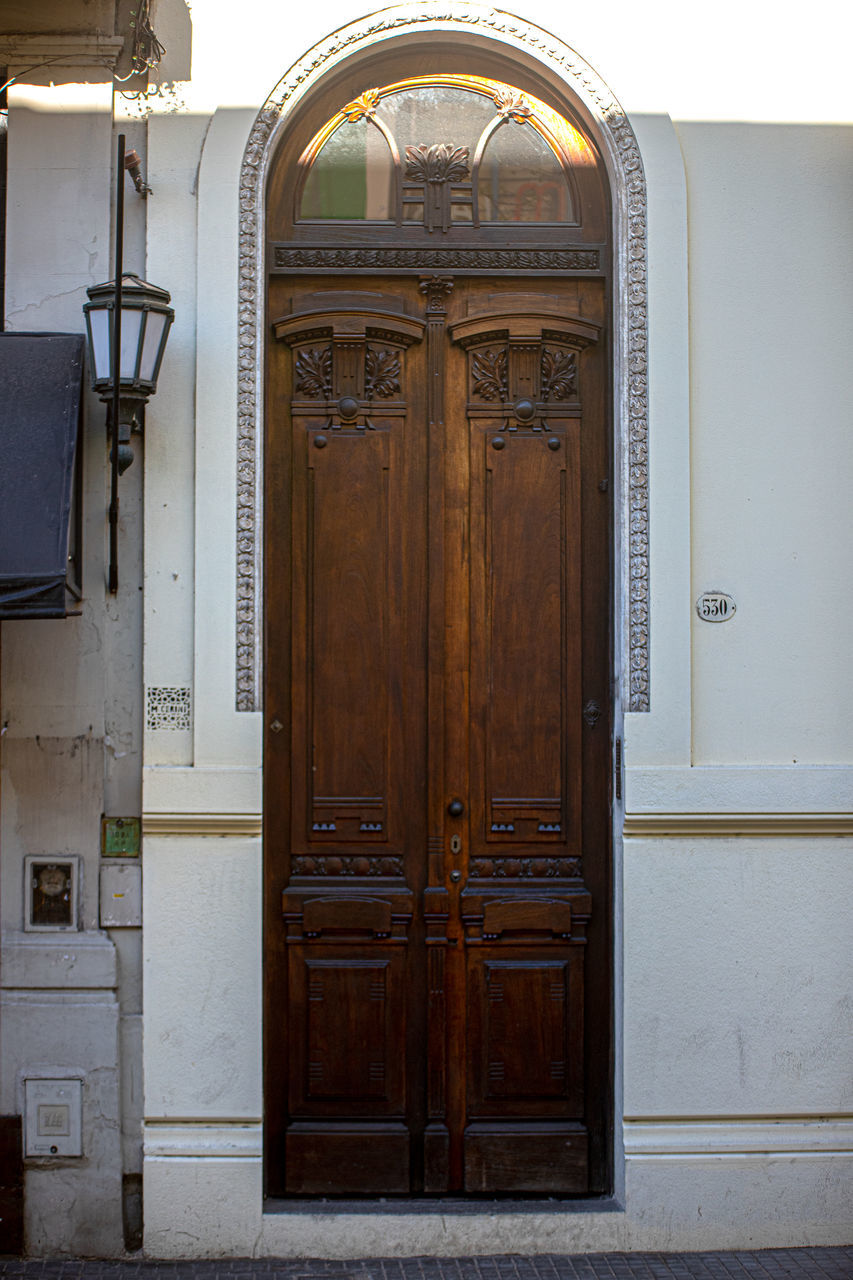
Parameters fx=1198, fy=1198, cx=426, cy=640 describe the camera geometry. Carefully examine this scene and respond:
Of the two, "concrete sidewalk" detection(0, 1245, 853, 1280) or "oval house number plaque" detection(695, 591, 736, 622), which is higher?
"oval house number plaque" detection(695, 591, 736, 622)

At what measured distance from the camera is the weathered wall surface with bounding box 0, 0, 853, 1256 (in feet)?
16.0

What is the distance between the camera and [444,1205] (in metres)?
4.96

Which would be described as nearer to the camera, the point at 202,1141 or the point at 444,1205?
the point at 202,1141

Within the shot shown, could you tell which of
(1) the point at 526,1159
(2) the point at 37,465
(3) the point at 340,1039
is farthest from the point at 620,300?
(1) the point at 526,1159

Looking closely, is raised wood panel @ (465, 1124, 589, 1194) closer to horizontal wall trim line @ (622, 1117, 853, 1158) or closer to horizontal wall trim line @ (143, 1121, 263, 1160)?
horizontal wall trim line @ (622, 1117, 853, 1158)

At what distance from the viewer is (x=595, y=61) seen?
5.02m

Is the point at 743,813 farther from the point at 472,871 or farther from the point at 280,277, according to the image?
the point at 280,277

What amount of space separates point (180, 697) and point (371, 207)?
2254 millimetres

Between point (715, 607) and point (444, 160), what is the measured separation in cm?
224

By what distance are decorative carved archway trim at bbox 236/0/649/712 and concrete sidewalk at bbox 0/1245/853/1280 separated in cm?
223

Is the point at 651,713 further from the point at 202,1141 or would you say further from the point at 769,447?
the point at 202,1141

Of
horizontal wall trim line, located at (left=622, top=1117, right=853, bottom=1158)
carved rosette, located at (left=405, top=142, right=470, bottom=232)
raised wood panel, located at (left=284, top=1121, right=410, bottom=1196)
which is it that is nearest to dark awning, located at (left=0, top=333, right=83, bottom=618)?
carved rosette, located at (left=405, top=142, right=470, bottom=232)

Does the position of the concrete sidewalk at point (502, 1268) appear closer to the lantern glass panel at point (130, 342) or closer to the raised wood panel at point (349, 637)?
the raised wood panel at point (349, 637)

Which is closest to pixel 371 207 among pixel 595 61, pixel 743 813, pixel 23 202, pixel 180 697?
pixel 595 61
